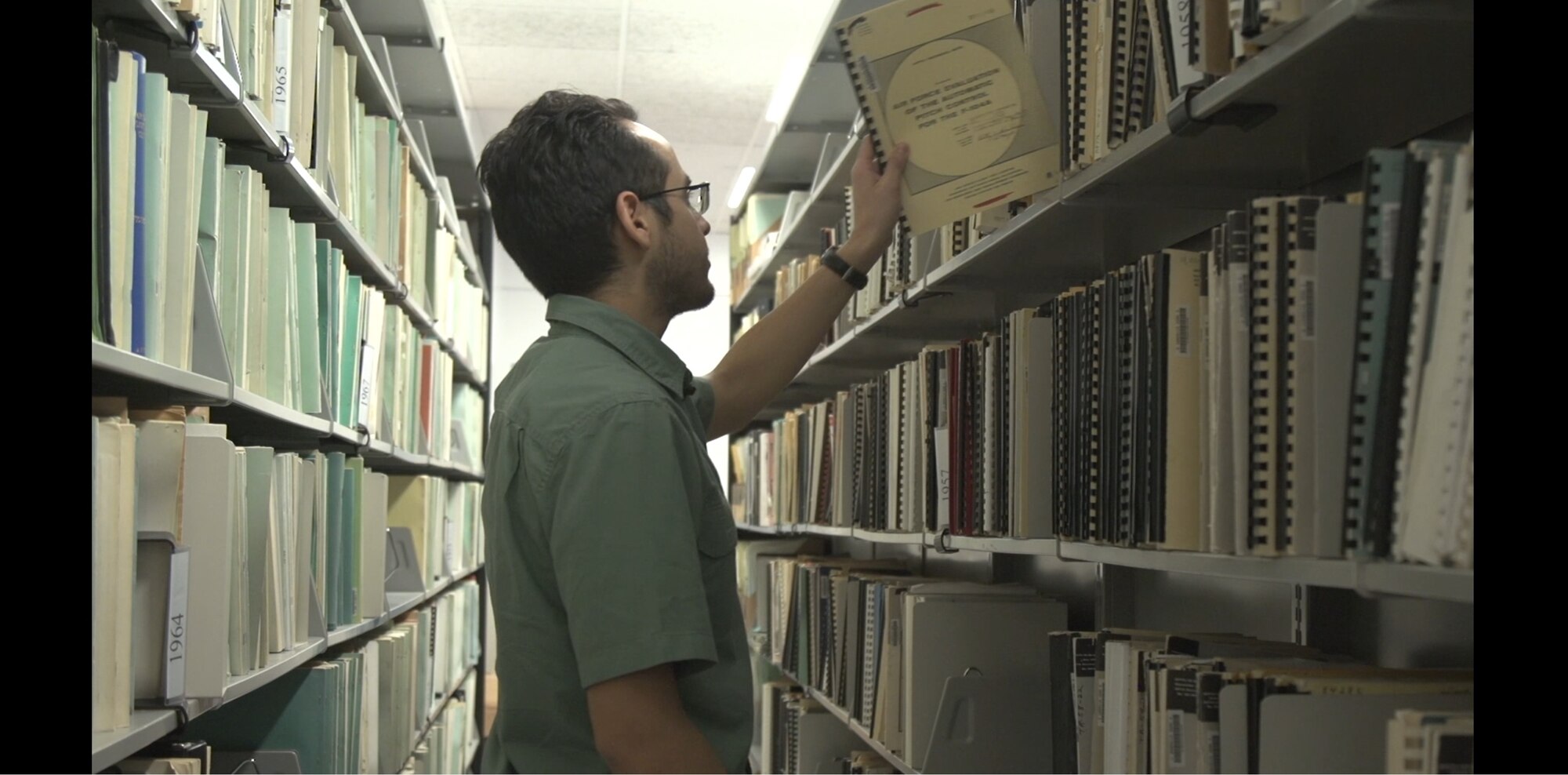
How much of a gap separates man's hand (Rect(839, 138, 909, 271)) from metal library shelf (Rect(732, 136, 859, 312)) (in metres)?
1.04

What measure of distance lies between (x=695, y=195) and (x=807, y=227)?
2.28 metres

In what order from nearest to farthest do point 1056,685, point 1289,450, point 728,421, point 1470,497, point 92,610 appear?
point 1470,497 → point 1289,450 → point 92,610 → point 1056,685 → point 728,421

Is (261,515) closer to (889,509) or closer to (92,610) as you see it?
(92,610)

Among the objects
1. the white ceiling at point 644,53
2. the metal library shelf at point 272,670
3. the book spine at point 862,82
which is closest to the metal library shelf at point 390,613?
the metal library shelf at point 272,670

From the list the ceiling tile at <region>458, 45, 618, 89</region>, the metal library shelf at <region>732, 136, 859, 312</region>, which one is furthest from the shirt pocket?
the ceiling tile at <region>458, 45, 618, 89</region>

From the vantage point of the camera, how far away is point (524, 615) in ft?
5.15

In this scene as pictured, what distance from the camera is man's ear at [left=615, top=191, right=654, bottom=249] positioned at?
176 centimetres

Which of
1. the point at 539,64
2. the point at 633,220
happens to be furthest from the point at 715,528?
the point at 539,64

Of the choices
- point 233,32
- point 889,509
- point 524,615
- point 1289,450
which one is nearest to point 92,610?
point 524,615

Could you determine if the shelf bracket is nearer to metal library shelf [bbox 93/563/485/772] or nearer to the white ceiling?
metal library shelf [bbox 93/563/485/772]

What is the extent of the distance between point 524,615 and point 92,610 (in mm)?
440

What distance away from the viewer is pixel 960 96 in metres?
1.69

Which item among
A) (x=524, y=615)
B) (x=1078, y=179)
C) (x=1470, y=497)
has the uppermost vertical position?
(x=1078, y=179)

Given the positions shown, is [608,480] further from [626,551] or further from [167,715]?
[167,715]
